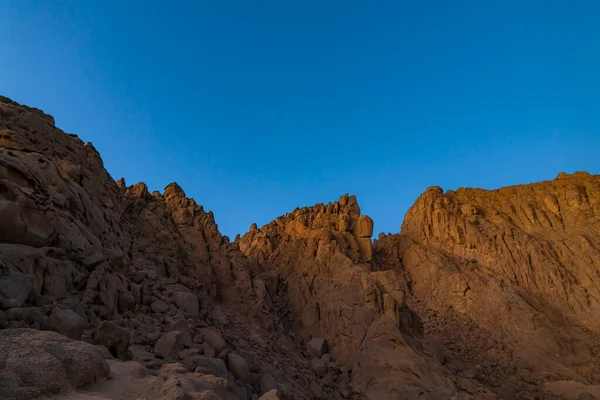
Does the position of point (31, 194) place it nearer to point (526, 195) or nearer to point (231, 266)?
point (231, 266)

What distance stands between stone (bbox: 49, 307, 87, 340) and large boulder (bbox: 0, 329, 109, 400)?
123 cm

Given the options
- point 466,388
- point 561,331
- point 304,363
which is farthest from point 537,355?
point 304,363

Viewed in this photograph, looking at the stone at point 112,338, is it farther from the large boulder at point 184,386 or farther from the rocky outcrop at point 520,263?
the rocky outcrop at point 520,263

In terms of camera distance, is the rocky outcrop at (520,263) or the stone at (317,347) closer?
the stone at (317,347)

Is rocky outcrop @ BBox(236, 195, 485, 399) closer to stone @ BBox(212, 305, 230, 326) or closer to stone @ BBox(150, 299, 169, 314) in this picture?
stone @ BBox(212, 305, 230, 326)

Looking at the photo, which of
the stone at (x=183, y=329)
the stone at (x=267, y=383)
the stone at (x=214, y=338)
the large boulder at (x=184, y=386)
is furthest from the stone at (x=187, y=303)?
the large boulder at (x=184, y=386)

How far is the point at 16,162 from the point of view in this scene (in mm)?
9836

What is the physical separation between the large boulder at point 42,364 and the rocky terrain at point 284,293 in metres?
0.02

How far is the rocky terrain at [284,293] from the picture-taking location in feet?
24.6

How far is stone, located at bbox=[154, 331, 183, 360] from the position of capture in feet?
29.7

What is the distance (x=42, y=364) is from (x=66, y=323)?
2419 millimetres

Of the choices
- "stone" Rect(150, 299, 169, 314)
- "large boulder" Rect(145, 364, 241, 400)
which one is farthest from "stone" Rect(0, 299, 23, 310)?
"stone" Rect(150, 299, 169, 314)

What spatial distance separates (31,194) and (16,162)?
1.21 m

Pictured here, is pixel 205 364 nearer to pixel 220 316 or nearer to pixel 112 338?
pixel 112 338
